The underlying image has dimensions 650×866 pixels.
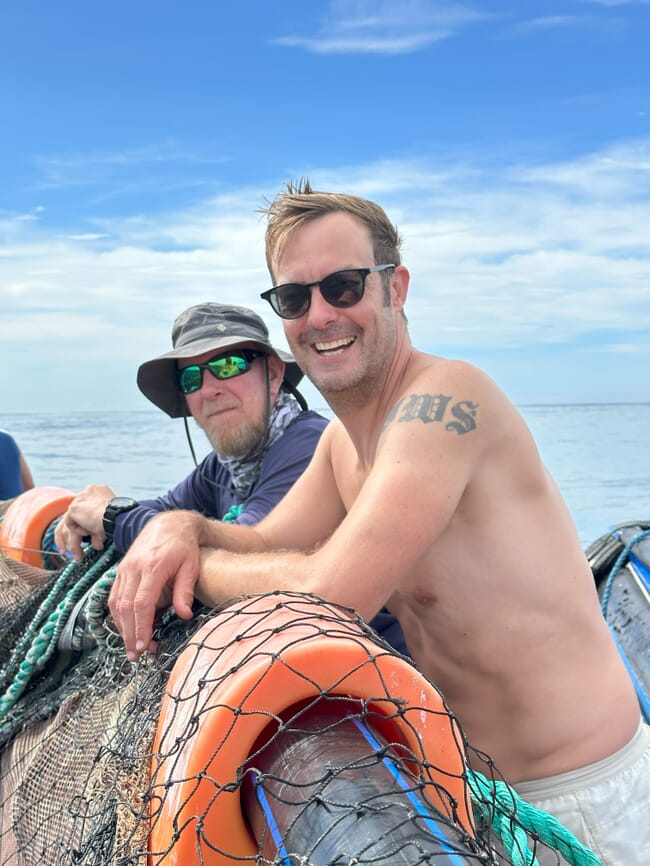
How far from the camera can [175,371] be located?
156 inches

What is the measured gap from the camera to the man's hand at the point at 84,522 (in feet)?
9.94

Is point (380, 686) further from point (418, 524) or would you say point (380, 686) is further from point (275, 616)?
point (418, 524)

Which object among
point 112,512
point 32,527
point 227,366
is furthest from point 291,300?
point 32,527

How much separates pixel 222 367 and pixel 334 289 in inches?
56.9

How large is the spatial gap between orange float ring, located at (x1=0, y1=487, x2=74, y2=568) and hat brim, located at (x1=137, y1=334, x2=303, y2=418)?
2.17 feet

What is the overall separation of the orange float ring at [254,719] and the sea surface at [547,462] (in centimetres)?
857

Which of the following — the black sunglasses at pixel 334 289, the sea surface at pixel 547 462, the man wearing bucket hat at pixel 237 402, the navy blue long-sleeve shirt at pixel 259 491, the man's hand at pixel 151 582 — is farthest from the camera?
the sea surface at pixel 547 462

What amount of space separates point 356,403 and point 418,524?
26.6 inches

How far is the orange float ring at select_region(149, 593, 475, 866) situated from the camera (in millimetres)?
1254

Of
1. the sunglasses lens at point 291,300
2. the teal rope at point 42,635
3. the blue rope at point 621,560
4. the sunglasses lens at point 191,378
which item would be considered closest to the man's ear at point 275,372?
the sunglasses lens at point 191,378

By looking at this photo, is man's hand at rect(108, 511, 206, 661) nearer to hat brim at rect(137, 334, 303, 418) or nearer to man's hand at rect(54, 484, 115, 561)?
man's hand at rect(54, 484, 115, 561)

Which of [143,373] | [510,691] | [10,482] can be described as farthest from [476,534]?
[10,482]

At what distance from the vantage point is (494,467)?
2119 mm

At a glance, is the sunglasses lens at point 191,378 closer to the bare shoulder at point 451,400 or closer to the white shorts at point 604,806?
the bare shoulder at point 451,400
